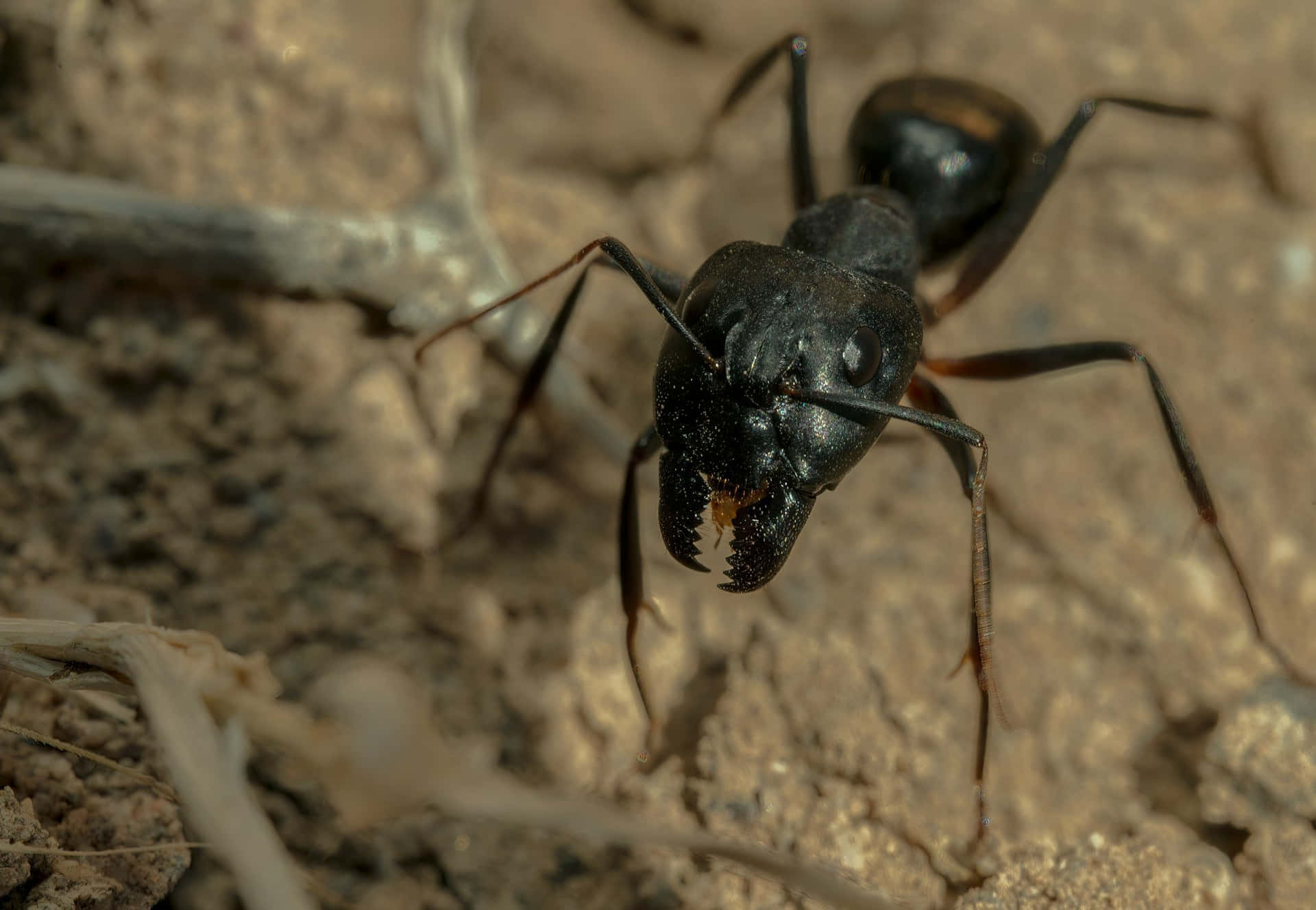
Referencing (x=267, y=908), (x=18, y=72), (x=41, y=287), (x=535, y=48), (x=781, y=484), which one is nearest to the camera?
(x=267, y=908)

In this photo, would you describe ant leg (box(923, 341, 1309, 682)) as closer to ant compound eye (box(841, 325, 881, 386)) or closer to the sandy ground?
the sandy ground

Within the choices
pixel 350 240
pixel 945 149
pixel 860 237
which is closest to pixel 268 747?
pixel 350 240

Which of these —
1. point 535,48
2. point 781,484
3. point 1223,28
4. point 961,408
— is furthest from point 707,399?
point 1223,28

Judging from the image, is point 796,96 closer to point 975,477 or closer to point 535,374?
point 535,374

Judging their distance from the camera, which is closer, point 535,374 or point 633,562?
point 633,562

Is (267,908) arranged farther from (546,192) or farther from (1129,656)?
(546,192)

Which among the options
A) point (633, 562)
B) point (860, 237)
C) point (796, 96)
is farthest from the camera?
point (796, 96)
